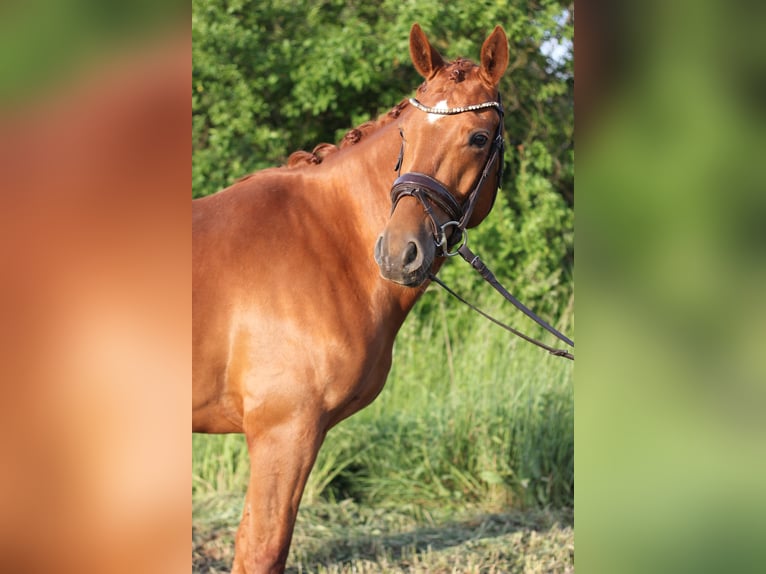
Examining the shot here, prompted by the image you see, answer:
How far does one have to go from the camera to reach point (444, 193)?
2484 millimetres

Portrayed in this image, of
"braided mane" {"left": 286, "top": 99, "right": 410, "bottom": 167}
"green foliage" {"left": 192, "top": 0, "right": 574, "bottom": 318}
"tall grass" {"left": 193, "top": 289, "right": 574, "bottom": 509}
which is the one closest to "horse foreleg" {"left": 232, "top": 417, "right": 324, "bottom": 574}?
"braided mane" {"left": 286, "top": 99, "right": 410, "bottom": 167}

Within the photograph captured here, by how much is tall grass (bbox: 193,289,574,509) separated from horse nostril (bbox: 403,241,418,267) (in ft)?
9.17

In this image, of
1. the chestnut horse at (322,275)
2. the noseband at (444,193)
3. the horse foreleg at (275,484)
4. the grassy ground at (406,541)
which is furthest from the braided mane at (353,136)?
the grassy ground at (406,541)

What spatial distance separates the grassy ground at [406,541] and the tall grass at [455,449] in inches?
6.6

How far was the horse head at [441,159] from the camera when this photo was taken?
95.3 inches

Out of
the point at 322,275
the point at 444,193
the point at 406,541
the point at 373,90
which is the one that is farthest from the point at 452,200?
the point at 373,90

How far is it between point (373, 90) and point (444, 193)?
413 centimetres

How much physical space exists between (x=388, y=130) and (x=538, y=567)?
242cm

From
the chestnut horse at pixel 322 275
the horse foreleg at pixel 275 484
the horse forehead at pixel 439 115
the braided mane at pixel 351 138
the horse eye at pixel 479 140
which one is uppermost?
the braided mane at pixel 351 138
